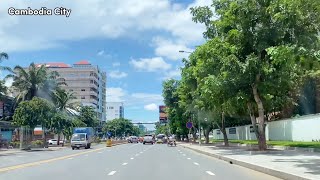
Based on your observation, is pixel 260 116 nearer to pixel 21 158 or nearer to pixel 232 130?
pixel 21 158

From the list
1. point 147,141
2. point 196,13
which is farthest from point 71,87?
point 196,13

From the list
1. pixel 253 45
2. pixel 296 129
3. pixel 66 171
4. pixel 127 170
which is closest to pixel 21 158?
pixel 66 171

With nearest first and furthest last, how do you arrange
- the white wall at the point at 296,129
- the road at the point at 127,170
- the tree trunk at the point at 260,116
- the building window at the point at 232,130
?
1. the road at the point at 127,170
2. the tree trunk at the point at 260,116
3. the white wall at the point at 296,129
4. the building window at the point at 232,130

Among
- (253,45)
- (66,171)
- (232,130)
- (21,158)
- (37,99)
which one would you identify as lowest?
(21,158)

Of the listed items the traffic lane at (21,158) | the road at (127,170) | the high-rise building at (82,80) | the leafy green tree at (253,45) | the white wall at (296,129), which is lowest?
the traffic lane at (21,158)

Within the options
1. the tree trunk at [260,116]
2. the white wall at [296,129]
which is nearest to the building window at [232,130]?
the white wall at [296,129]

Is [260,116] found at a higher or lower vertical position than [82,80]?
lower

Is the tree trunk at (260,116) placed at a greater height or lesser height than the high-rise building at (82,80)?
lesser

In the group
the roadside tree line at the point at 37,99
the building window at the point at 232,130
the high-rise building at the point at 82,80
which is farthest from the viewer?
the high-rise building at the point at 82,80

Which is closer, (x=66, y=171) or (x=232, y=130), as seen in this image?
(x=66, y=171)

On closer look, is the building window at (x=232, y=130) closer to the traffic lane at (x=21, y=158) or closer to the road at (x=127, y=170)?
the traffic lane at (x=21, y=158)

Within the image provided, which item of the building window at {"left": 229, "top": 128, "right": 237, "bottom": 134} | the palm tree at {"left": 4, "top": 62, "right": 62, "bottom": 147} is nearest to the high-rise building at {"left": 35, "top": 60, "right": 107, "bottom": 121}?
the palm tree at {"left": 4, "top": 62, "right": 62, "bottom": 147}

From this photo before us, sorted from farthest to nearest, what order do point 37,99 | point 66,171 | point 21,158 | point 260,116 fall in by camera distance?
point 37,99, point 21,158, point 260,116, point 66,171

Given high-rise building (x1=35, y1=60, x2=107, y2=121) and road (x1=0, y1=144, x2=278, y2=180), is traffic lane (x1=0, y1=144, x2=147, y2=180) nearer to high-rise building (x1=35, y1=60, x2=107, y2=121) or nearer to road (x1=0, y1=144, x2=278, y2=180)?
road (x1=0, y1=144, x2=278, y2=180)
